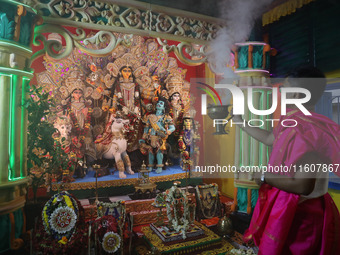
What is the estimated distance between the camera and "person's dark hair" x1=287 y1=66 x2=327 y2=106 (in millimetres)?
2014

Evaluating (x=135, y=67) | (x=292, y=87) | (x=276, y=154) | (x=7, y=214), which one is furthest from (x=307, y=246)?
(x=135, y=67)

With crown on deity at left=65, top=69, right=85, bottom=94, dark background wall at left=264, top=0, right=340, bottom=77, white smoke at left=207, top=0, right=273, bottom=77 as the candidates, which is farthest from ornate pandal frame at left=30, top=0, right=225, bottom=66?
crown on deity at left=65, top=69, right=85, bottom=94

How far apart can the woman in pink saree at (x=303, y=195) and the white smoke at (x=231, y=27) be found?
198 centimetres

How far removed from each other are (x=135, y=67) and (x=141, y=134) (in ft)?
6.16

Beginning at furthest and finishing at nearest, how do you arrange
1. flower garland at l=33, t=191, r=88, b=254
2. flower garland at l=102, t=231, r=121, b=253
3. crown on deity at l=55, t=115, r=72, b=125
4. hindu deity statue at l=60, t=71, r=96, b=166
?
hindu deity statue at l=60, t=71, r=96, b=166 < crown on deity at l=55, t=115, r=72, b=125 < flower garland at l=102, t=231, r=121, b=253 < flower garland at l=33, t=191, r=88, b=254

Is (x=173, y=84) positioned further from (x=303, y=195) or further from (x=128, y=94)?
(x=303, y=195)

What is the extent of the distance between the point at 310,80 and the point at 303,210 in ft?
3.54

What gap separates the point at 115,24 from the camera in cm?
328

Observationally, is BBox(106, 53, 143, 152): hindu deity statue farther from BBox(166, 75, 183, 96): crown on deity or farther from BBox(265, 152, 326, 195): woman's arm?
BBox(265, 152, 326, 195): woman's arm

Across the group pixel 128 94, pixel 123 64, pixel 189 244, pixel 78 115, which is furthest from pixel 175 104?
pixel 189 244

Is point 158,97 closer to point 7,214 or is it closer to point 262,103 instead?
point 262,103

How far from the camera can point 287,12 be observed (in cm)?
390

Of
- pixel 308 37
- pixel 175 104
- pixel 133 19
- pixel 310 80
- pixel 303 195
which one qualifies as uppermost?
pixel 133 19

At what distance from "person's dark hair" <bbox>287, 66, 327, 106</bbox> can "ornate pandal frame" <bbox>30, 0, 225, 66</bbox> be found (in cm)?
192
